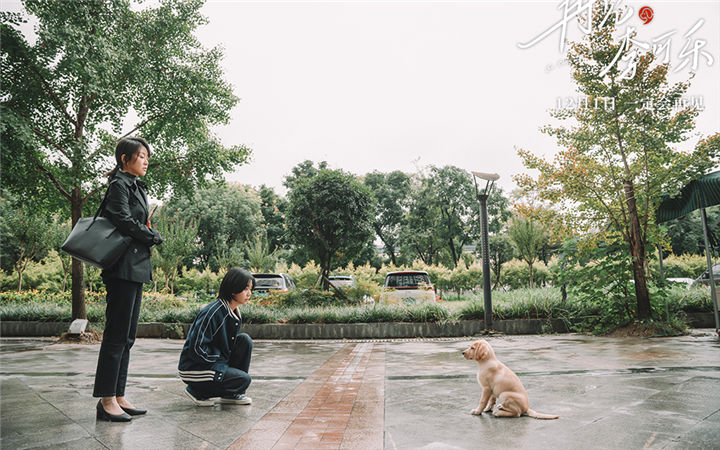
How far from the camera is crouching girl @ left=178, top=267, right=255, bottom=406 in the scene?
3.55 meters

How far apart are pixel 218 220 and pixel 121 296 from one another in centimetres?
3893

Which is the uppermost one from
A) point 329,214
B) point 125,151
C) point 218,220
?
point 218,220

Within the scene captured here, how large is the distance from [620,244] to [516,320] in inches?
116

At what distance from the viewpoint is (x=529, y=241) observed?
65.4 feet

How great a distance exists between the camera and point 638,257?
9000 mm

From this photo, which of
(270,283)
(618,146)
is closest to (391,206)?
(270,283)

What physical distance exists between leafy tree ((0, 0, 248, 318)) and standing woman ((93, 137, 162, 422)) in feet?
19.8

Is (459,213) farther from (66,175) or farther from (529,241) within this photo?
(66,175)

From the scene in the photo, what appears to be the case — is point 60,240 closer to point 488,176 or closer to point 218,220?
point 218,220

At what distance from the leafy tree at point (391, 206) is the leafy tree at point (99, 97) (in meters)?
27.5

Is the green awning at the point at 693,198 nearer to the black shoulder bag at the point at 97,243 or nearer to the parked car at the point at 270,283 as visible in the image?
the black shoulder bag at the point at 97,243

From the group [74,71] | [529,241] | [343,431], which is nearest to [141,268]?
[343,431]

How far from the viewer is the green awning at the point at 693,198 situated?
27.1ft

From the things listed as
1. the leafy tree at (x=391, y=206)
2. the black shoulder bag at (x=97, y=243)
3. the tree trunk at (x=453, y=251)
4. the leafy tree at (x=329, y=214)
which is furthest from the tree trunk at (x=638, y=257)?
the leafy tree at (x=391, y=206)
